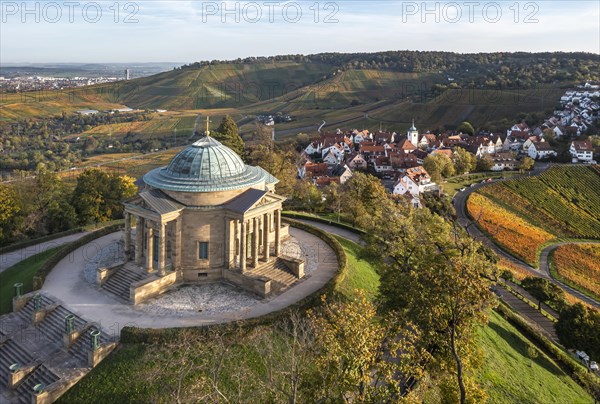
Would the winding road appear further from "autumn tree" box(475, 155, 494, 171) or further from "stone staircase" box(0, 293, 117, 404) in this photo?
"stone staircase" box(0, 293, 117, 404)

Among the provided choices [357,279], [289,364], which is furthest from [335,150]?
[289,364]

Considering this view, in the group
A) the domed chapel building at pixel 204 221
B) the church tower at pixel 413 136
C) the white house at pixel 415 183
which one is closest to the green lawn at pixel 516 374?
the domed chapel building at pixel 204 221

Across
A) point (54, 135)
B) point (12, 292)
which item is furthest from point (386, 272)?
point (54, 135)

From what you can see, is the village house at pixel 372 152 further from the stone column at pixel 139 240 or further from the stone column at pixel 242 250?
the stone column at pixel 139 240

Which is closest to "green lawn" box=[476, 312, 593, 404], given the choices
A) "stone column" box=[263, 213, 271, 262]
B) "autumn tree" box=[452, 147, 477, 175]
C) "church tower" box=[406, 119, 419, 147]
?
"stone column" box=[263, 213, 271, 262]

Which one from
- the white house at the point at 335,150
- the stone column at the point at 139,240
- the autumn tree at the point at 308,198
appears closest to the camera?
the stone column at the point at 139,240

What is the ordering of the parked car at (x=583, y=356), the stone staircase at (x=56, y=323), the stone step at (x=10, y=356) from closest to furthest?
the stone step at (x=10, y=356) < the stone staircase at (x=56, y=323) < the parked car at (x=583, y=356)

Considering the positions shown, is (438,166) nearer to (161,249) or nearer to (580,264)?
(580,264)

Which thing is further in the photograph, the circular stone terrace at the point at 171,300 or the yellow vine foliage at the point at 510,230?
the yellow vine foliage at the point at 510,230
